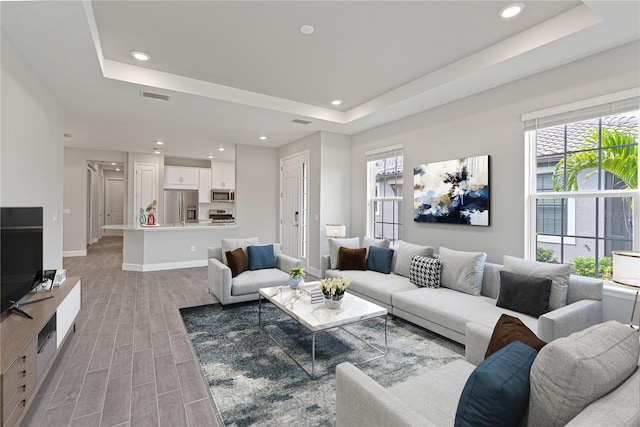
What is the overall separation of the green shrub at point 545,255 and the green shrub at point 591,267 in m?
0.16

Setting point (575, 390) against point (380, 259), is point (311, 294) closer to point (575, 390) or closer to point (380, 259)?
point (380, 259)

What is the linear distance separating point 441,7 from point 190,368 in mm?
3527

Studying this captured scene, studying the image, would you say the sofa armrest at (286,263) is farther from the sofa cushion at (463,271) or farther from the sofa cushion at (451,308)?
the sofa cushion at (463,271)

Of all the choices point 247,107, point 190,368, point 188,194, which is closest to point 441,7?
point 247,107

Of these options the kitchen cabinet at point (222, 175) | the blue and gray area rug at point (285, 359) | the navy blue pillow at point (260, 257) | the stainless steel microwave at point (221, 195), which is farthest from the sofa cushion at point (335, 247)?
the kitchen cabinet at point (222, 175)

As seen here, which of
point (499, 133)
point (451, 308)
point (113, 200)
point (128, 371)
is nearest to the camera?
point (128, 371)

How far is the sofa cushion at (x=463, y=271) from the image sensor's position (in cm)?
325

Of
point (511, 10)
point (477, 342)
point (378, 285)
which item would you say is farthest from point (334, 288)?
point (511, 10)

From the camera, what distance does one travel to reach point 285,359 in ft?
8.71

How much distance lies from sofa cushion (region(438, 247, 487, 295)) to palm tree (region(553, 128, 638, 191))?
1.06 meters

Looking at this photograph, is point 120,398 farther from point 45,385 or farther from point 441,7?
point 441,7

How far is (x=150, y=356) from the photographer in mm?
2674

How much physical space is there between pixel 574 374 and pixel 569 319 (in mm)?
1675

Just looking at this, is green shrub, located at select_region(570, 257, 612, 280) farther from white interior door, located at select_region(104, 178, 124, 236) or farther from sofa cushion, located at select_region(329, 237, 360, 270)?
white interior door, located at select_region(104, 178, 124, 236)
